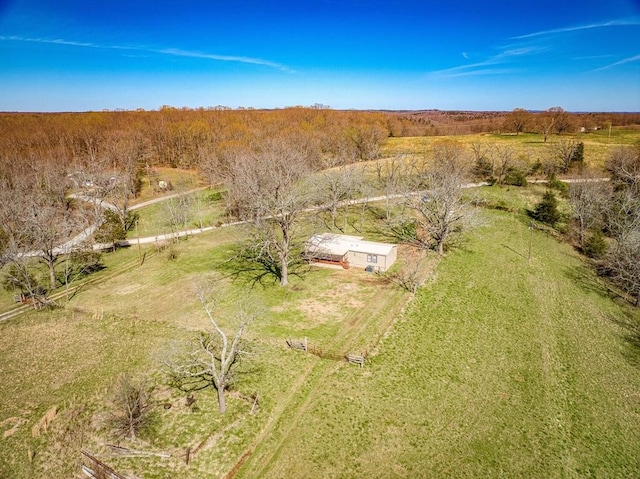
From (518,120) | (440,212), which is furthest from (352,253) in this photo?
(518,120)

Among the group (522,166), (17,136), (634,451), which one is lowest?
(634,451)

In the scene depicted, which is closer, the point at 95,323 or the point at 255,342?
the point at 255,342

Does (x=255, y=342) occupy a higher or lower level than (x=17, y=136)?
lower

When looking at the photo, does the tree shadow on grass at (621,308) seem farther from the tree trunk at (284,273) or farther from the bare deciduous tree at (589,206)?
the tree trunk at (284,273)

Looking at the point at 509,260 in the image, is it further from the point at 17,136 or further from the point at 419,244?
the point at 17,136

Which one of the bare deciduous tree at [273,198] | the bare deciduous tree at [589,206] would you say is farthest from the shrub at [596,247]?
the bare deciduous tree at [273,198]

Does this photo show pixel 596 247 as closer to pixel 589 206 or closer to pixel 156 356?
pixel 589 206

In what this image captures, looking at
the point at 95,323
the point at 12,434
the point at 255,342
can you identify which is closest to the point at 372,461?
the point at 255,342
